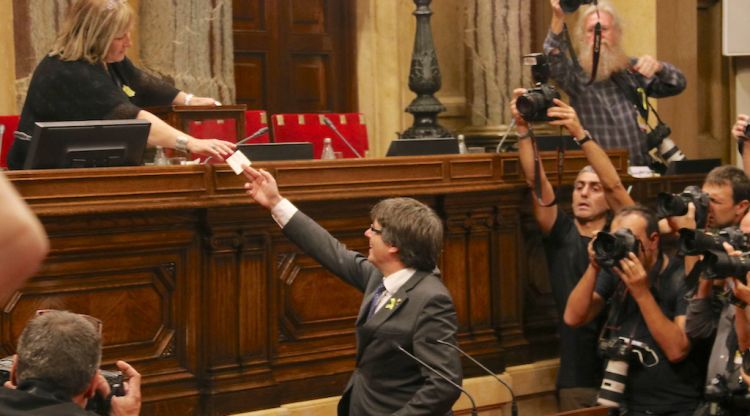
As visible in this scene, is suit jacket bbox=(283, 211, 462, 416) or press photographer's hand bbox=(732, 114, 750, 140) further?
press photographer's hand bbox=(732, 114, 750, 140)

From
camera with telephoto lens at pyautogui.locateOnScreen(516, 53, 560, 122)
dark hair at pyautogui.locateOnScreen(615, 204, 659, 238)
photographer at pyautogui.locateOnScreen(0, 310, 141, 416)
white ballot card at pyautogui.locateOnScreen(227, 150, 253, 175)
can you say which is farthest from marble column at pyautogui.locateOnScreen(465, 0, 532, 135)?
photographer at pyautogui.locateOnScreen(0, 310, 141, 416)

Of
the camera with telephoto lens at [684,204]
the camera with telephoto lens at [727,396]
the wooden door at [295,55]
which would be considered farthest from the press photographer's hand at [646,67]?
the camera with telephoto lens at [727,396]

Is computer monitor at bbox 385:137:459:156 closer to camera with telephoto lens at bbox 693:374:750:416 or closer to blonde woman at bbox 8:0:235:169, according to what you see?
blonde woman at bbox 8:0:235:169

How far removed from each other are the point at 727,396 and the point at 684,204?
864 mm

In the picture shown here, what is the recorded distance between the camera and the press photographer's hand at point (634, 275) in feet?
15.1

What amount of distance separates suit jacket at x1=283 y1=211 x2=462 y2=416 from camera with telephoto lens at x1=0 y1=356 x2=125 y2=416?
31.0 inches

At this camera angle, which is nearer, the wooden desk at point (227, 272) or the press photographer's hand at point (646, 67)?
the wooden desk at point (227, 272)

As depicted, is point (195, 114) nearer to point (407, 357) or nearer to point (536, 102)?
point (536, 102)

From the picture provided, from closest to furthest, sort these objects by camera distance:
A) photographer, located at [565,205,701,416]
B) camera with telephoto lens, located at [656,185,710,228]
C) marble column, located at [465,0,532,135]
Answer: photographer, located at [565,205,701,416] < camera with telephoto lens, located at [656,185,710,228] < marble column, located at [465,0,532,135]

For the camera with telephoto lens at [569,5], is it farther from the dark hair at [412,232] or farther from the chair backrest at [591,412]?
the chair backrest at [591,412]

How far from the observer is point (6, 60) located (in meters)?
6.53

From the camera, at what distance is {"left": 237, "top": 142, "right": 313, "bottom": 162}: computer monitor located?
4.89 meters

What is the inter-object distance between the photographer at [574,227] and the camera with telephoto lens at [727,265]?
167cm

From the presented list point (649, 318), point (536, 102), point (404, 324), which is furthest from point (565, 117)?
point (404, 324)
